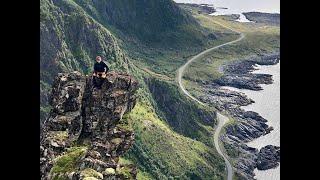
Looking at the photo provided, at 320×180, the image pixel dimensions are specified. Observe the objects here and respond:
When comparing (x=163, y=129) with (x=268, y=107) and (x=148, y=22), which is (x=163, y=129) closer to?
(x=268, y=107)

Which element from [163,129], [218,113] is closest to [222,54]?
[218,113]

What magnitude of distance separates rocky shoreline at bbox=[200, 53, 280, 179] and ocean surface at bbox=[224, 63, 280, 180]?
102 mm

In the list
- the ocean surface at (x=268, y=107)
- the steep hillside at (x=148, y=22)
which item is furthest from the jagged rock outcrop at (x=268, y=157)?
the steep hillside at (x=148, y=22)

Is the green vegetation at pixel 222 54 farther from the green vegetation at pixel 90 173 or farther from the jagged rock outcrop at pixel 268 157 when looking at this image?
the green vegetation at pixel 90 173

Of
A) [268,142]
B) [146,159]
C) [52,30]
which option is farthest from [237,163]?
[52,30]

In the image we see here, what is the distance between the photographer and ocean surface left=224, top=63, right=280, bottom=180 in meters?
8.54

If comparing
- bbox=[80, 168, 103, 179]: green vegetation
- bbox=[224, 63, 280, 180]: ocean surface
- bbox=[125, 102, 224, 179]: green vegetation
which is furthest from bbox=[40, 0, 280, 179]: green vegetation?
bbox=[80, 168, 103, 179]: green vegetation

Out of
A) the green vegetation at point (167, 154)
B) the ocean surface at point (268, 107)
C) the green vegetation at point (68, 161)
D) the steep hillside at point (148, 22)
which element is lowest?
the green vegetation at point (167, 154)

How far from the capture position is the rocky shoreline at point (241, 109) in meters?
9.57

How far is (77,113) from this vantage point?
998 centimetres

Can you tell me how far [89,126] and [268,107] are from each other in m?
4.08

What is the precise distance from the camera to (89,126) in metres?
10.3

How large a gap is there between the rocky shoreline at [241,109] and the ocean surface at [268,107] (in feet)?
0.33
